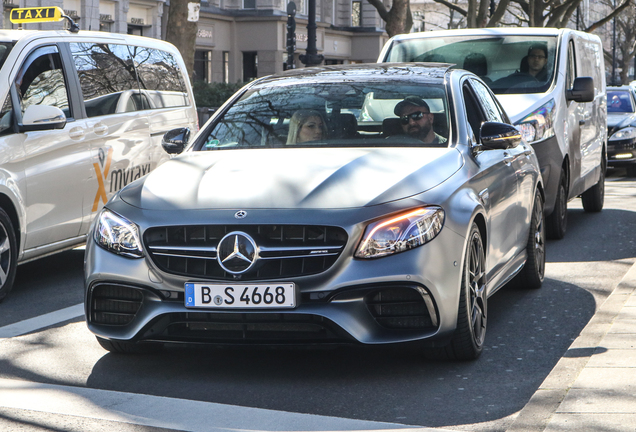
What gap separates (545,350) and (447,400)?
1203 mm

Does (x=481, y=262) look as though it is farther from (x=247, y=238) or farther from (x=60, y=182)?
(x=60, y=182)

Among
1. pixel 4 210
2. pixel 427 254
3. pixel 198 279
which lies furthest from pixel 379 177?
pixel 4 210

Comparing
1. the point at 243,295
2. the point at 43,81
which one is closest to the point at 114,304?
the point at 243,295

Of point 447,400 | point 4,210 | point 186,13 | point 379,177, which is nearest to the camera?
point 447,400

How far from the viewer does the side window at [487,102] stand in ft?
22.1

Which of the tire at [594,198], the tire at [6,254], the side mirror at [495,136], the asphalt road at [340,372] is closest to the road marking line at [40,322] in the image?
the asphalt road at [340,372]

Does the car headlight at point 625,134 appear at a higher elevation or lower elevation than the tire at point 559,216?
lower

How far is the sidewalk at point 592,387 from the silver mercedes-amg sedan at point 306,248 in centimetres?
54

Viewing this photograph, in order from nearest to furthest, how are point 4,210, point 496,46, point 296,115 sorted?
point 296,115 → point 4,210 → point 496,46

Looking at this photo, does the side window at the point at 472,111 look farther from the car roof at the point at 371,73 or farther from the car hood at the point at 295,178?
the car hood at the point at 295,178

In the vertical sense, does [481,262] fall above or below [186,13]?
below

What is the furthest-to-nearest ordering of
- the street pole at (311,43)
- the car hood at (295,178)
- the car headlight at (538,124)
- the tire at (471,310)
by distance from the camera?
the street pole at (311,43) → the car headlight at (538,124) → the tire at (471,310) → the car hood at (295,178)

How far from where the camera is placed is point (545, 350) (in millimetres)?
5672

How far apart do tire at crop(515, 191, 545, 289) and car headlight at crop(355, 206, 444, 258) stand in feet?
8.26
